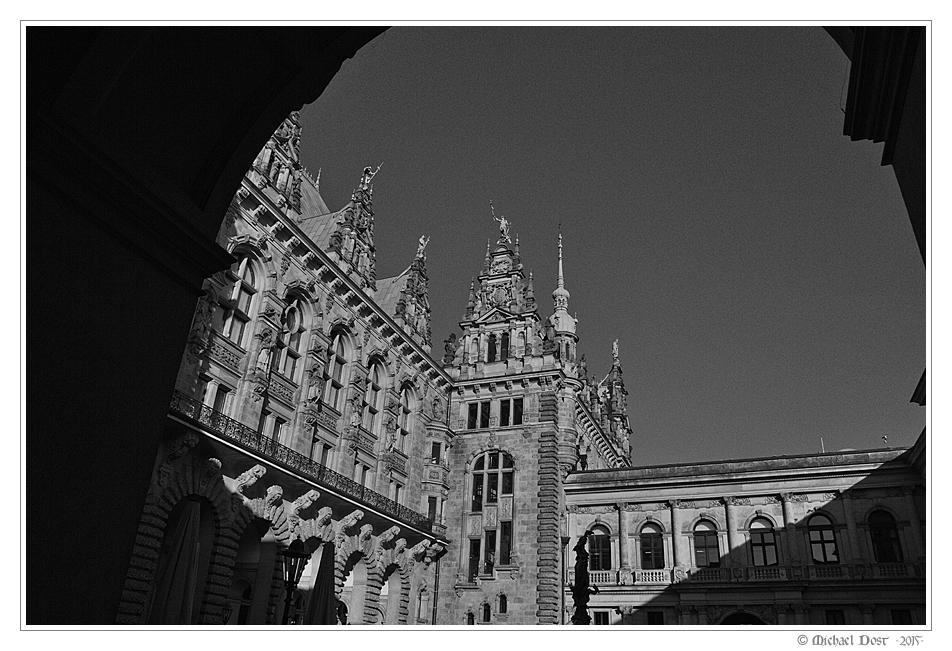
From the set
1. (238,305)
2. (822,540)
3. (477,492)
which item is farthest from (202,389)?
(822,540)

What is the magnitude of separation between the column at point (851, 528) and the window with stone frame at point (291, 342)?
89.2ft

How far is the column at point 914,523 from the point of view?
31.8 meters

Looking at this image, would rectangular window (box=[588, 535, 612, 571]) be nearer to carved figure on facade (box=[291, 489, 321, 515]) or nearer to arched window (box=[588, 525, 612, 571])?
arched window (box=[588, 525, 612, 571])

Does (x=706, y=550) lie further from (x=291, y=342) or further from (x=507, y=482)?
(x=291, y=342)

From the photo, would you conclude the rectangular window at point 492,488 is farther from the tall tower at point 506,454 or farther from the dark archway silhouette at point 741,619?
the dark archway silhouette at point 741,619

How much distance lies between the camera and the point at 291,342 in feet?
97.2

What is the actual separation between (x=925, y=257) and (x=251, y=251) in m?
25.4

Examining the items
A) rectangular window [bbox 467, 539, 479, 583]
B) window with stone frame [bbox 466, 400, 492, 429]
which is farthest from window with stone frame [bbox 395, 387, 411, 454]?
rectangular window [bbox 467, 539, 479, 583]

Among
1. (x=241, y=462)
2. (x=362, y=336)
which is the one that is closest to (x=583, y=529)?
(x=362, y=336)

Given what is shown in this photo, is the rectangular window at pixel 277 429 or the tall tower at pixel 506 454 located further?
the tall tower at pixel 506 454

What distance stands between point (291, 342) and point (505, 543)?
17095mm

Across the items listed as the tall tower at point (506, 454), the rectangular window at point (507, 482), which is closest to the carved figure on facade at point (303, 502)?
the tall tower at point (506, 454)

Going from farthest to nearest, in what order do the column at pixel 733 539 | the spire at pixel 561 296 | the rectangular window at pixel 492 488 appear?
the spire at pixel 561 296
the rectangular window at pixel 492 488
the column at pixel 733 539

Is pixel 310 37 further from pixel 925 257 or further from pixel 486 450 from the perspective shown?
pixel 486 450
